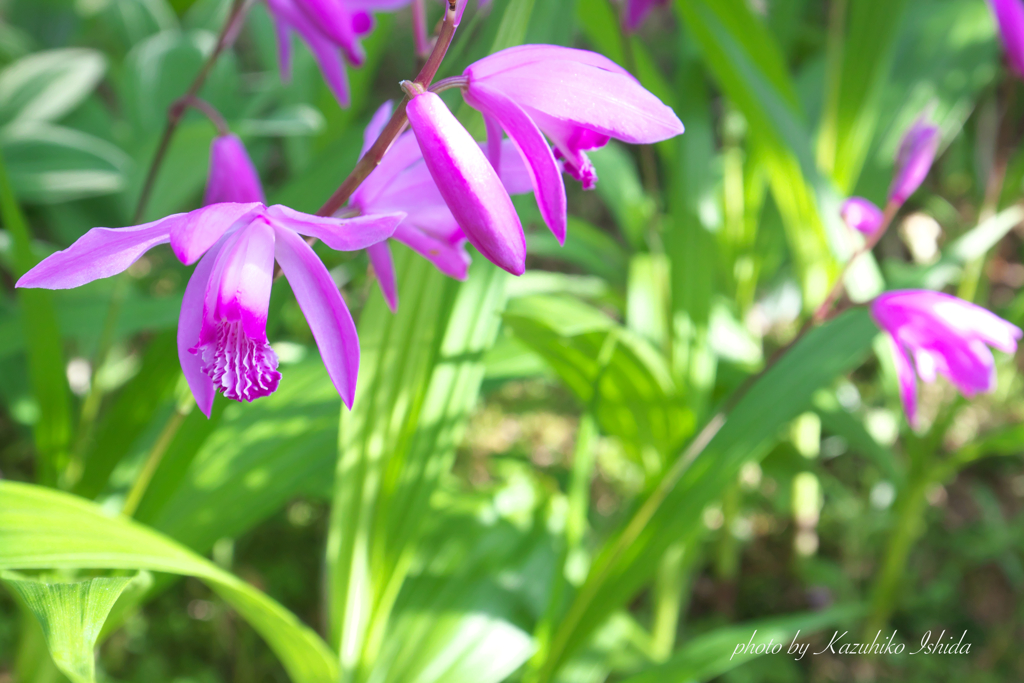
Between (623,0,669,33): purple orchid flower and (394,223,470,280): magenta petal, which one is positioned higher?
(623,0,669,33): purple orchid flower

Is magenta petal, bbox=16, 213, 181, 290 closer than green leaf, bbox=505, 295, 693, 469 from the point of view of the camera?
Yes

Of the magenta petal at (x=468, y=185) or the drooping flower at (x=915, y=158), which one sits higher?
the magenta petal at (x=468, y=185)

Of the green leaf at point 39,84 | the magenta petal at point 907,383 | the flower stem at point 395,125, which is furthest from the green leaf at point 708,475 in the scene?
the green leaf at point 39,84

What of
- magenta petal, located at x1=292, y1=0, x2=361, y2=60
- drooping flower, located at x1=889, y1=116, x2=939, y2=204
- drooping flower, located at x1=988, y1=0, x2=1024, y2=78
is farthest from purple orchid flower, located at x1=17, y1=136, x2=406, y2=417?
drooping flower, located at x1=988, y1=0, x2=1024, y2=78

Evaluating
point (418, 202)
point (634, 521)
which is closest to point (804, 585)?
point (634, 521)

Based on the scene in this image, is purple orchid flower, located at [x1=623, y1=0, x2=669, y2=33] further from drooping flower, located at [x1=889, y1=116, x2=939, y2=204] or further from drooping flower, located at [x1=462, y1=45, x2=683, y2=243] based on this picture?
drooping flower, located at [x1=462, y1=45, x2=683, y2=243]

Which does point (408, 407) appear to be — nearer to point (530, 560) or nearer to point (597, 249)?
point (530, 560)

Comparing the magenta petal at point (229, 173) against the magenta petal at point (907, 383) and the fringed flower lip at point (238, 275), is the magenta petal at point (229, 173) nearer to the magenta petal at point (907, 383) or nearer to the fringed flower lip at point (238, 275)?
the fringed flower lip at point (238, 275)
